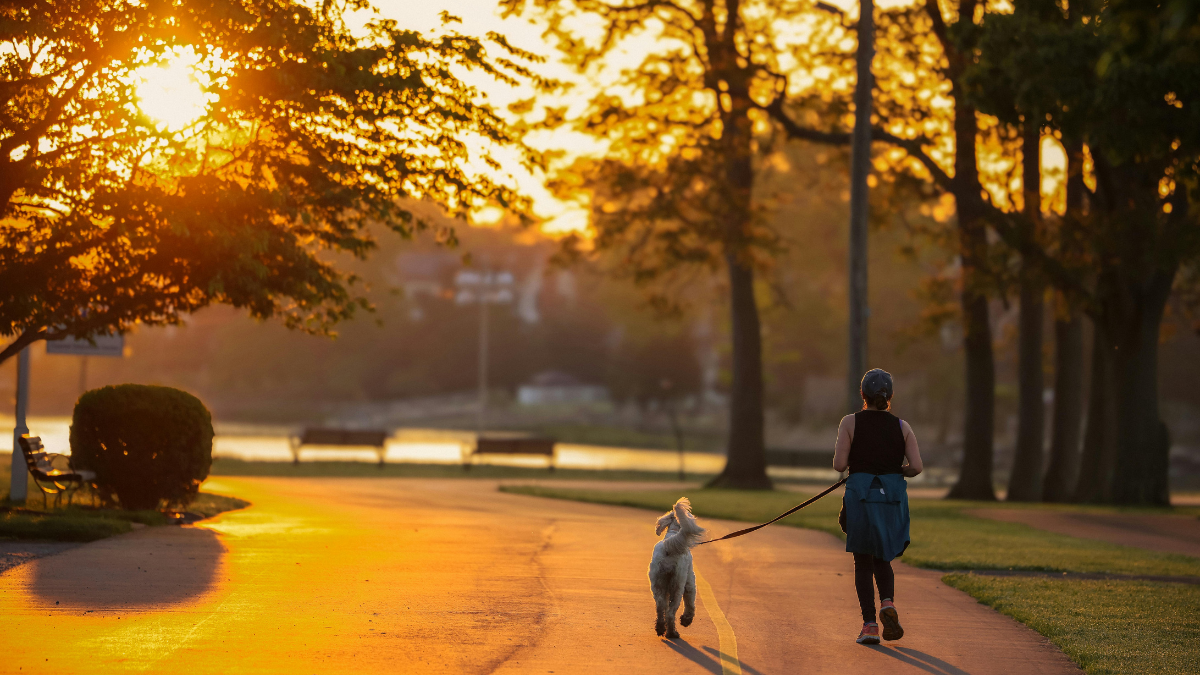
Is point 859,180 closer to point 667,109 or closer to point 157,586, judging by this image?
point 667,109

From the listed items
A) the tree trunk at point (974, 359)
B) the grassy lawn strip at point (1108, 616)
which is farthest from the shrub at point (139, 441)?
the tree trunk at point (974, 359)

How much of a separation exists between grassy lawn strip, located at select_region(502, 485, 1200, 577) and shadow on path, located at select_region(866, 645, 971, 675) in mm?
5040

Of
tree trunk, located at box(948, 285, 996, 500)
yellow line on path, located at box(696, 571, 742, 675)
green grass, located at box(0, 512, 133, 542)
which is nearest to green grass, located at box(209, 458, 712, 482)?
tree trunk, located at box(948, 285, 996, 500)

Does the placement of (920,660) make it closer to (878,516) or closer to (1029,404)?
(878,516)

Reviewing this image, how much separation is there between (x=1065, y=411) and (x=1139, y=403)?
3.46 meters

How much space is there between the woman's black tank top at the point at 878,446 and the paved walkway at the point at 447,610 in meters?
1.21

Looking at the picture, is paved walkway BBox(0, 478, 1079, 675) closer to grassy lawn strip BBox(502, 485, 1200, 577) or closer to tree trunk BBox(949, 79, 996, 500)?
grassy lawn strip BBox(502, 485, 1200, 577)

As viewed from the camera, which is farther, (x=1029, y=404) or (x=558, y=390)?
(x=558, y=390)

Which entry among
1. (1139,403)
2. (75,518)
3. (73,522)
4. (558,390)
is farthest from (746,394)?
(558,390)

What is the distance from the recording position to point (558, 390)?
92.8 m

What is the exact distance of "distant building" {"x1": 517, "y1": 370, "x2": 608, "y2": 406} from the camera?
303ft

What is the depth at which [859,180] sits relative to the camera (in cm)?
1886

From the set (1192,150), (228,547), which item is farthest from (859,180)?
(228,547)

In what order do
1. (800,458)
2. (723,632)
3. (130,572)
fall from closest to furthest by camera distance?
(723,632) → (130,572) → (800,458)
